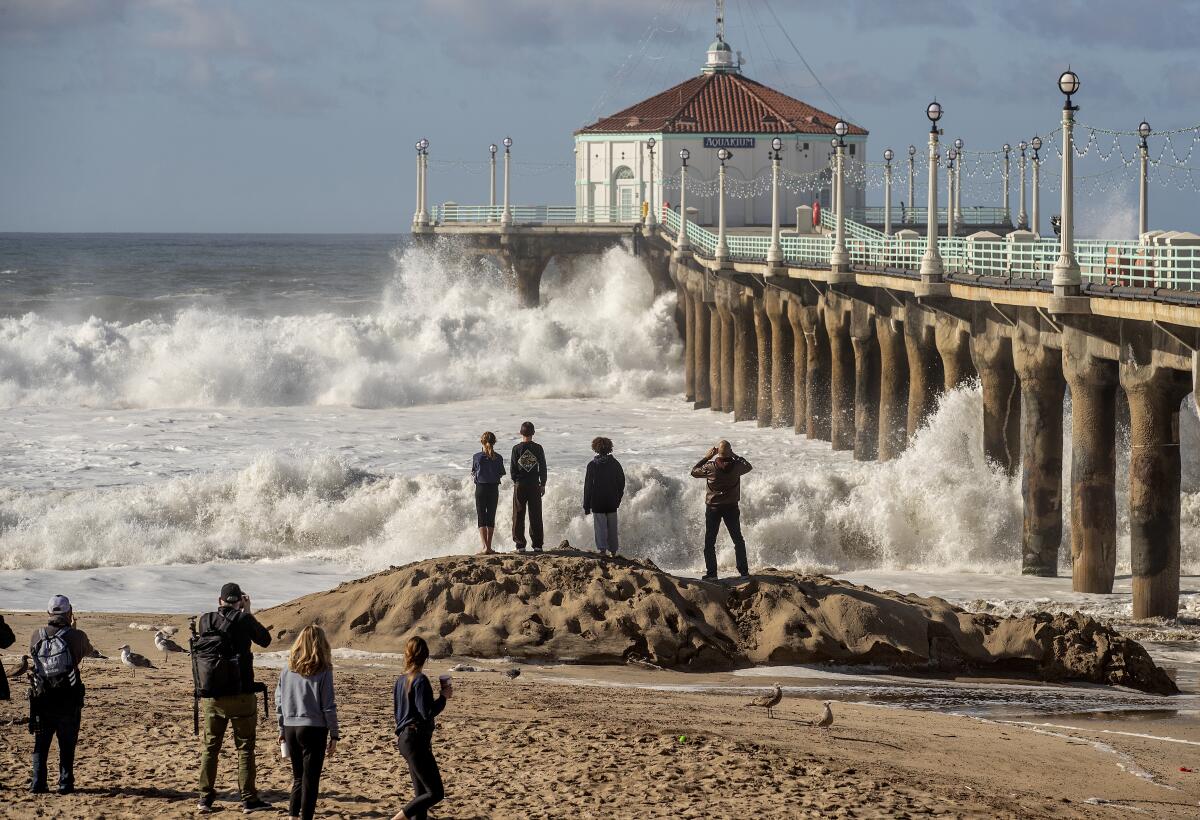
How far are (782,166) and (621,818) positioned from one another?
52.4 meters

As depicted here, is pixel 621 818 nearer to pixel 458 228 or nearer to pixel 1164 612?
pixel 1164 612

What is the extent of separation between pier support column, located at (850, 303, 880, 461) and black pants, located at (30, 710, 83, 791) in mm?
21678

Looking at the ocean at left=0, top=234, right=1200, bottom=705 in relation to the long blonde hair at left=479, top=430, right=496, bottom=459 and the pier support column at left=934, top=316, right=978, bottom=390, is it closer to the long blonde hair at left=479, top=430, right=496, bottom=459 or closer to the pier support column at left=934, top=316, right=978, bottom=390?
the pier support column at left=934, top=316, right=978, bottom=390

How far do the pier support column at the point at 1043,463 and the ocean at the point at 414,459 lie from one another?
1.29 feet

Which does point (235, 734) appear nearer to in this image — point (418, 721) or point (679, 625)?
point (418, 721)

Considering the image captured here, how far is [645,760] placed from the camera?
9695mm

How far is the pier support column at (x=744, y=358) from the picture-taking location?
3859cm

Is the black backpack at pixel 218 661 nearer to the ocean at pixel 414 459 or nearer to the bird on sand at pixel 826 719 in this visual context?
the bird on sand at pixel 826 719

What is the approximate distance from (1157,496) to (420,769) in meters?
10.9

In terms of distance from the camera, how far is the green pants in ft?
28.5

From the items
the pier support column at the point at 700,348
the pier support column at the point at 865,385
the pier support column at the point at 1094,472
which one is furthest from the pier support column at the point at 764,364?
the pier support column at the point at 1094,472

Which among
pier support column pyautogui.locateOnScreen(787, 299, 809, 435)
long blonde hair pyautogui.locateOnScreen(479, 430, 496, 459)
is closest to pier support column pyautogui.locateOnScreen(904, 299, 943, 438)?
pier support column pyautogui.locateOnScreen(787, 299, 809, 435)

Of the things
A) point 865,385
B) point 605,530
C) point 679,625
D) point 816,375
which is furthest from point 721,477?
point 816,375

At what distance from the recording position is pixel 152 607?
17.3 metres
